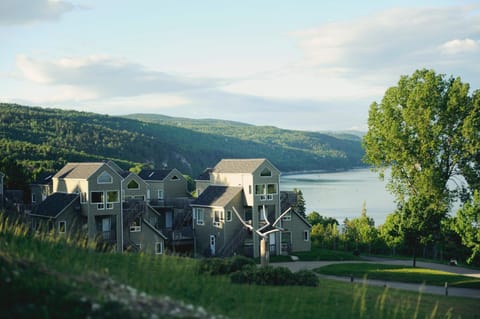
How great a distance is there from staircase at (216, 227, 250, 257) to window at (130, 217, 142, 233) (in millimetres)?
6430

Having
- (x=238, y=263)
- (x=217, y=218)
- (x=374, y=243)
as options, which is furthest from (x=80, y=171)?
(x=374, y=243)

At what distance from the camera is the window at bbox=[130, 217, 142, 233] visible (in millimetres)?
42469

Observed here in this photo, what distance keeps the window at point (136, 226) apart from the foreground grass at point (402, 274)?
1407cm

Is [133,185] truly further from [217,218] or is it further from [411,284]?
[411,284]

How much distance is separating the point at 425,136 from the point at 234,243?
16.5 meters

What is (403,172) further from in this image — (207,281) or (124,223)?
(207,281)

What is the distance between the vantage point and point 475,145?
42.0m

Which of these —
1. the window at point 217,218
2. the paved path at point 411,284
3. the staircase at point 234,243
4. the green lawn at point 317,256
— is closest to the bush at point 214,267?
the paved path at point 411,284

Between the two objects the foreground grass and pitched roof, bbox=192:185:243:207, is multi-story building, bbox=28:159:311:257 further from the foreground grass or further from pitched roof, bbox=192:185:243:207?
the foreground grass

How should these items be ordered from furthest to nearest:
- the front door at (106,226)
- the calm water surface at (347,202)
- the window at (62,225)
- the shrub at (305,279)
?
the calm water surface at (347,202), the front door at (106,226), the window at (62,225), the shrub at (305,279)

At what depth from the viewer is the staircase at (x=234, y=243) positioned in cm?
4394

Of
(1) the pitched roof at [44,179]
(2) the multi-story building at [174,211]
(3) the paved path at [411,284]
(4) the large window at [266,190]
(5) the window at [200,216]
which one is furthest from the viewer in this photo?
(1) the pitched roof at [44,179]

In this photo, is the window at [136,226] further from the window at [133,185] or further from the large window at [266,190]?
the large window at [266,190]

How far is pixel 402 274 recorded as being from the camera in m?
34.0
